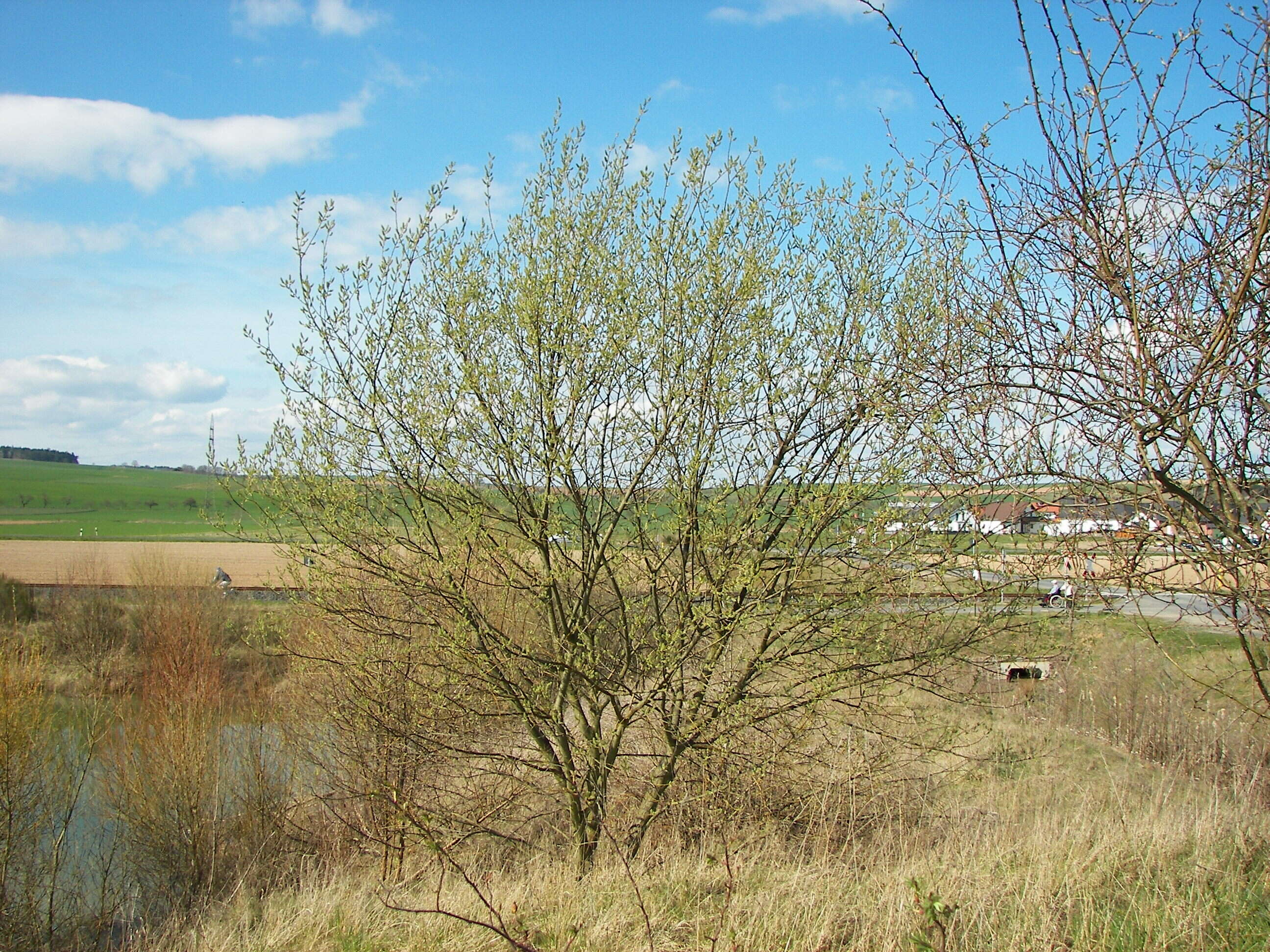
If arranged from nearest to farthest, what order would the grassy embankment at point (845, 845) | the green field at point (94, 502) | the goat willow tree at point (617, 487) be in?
the grassy embankment at point (845, 845)
the goat willow tree at point (617, 487)
the green field at point (94, 502)

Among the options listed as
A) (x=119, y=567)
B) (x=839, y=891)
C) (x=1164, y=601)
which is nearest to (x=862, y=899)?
(x=839, y=891)

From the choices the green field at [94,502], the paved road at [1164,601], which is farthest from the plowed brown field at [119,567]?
the paved road at [1164,601]

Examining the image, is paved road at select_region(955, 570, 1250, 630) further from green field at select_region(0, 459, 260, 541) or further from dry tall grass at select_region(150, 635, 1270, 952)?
green field at select_region(0, 459, 260, 541)

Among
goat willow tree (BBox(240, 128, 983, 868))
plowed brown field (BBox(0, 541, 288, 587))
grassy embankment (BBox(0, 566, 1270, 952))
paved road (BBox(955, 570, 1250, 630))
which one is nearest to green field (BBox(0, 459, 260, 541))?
plowed brown field (BBox(0, 541, 288, 587))

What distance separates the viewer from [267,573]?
7559 mm

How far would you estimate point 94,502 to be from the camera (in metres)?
85.2

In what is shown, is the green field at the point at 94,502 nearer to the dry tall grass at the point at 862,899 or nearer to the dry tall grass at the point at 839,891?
the dry tall grass at the point at 839,891

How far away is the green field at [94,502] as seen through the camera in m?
61.8

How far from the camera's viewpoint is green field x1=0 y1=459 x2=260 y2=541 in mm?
61812

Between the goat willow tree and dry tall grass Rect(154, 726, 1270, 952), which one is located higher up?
the goat willow tree

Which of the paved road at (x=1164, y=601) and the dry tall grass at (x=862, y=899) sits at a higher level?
the paved road at (x=1164, y=601)

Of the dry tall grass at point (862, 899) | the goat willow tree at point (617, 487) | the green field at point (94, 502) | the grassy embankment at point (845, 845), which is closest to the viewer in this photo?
the dry tall grass at point (862, 899)

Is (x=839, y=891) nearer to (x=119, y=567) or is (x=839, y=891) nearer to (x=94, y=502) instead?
(x=119, y=567)

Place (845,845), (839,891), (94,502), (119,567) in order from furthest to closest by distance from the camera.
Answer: (94,502) < (119,567) < (845,845) < (839,891)
